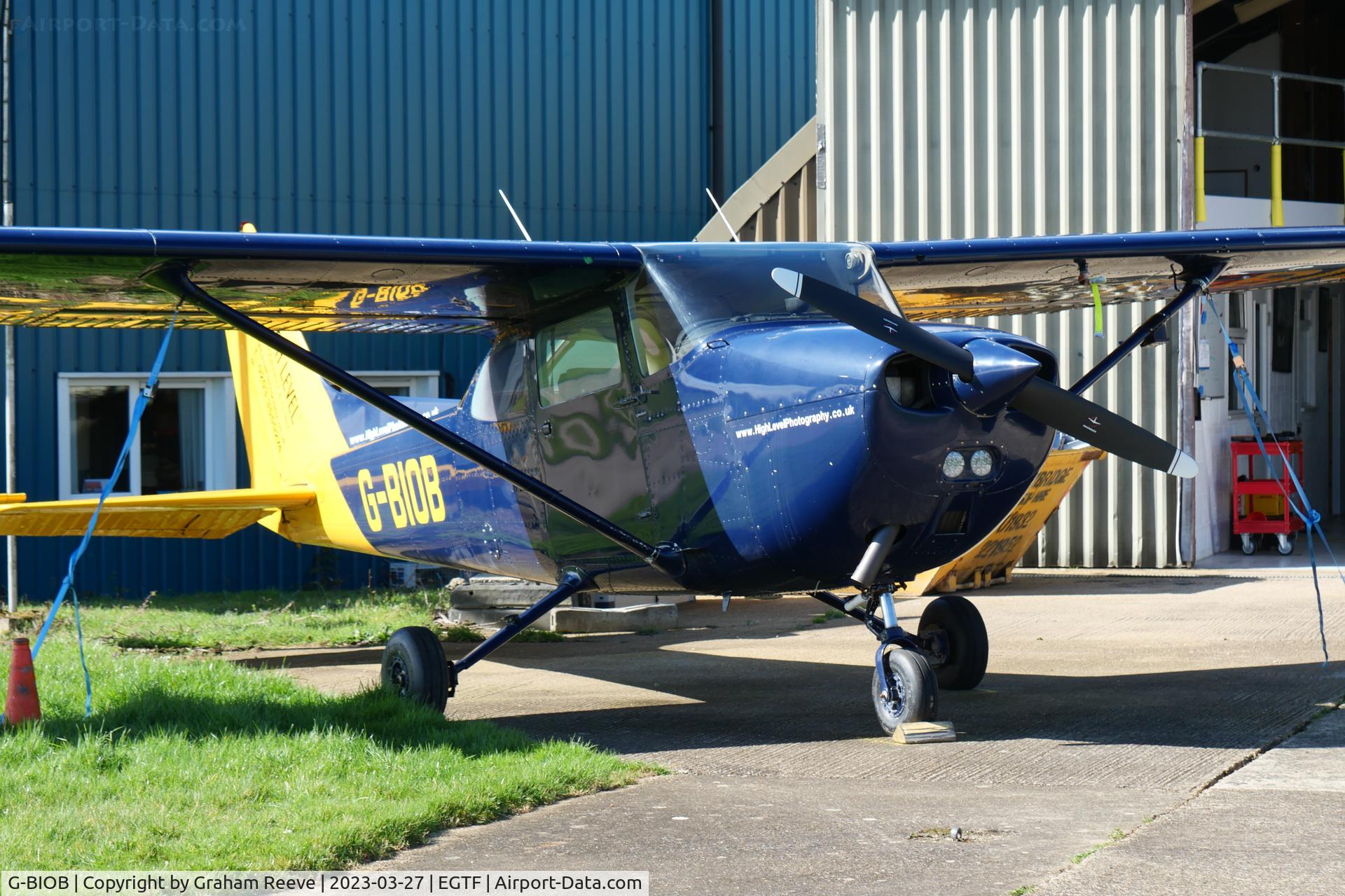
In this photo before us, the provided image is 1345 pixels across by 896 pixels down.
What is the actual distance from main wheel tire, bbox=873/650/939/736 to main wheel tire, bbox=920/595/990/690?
1308 millimetres

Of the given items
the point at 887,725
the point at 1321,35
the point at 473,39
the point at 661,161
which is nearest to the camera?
the point at 887,725

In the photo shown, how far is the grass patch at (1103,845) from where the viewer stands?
4.50m

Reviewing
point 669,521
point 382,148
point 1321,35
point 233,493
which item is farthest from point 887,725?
point 1321,35

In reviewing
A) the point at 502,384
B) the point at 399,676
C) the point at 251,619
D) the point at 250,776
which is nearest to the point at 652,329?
the point at 502,384

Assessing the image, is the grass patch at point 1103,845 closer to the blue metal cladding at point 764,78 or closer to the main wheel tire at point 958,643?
the main wheel tire at point 958,643

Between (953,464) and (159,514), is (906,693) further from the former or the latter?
(159,514)

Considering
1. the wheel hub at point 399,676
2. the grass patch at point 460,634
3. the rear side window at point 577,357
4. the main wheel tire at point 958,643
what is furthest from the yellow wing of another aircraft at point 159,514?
the main wheel tire at point 958,643

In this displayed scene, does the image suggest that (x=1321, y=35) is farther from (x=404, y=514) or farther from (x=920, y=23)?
(x=404, y=514)

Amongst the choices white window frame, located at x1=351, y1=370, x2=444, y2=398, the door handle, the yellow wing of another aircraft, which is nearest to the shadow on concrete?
the yellow wing of another aircraft

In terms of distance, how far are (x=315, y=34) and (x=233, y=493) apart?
280 inches

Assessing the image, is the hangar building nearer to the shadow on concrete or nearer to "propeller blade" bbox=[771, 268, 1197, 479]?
the shadow on concrete

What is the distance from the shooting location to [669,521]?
277 inches

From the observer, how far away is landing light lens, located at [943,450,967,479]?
609cm

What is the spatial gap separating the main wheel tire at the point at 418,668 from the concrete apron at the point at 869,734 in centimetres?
28
